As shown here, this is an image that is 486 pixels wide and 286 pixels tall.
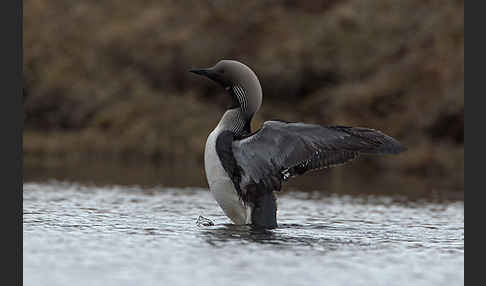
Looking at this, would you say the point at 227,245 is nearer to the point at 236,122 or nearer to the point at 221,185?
the point at 221,185

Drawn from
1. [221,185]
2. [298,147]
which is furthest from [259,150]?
[221,185]

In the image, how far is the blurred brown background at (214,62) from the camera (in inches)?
1044

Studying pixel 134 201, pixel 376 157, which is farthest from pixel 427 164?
pixel 134 201

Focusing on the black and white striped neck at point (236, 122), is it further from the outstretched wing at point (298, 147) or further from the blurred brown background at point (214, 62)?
the blurred brown background at point (214, 62)

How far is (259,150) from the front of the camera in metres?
9.97

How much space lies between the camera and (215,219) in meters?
11.4

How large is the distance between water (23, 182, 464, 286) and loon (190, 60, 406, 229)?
300 mm

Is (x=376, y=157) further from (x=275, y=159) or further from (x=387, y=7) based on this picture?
(x=275, y=159)

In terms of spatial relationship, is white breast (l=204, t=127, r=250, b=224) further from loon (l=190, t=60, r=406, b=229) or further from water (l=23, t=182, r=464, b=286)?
water (l=23, t=182, r=464, b=286)

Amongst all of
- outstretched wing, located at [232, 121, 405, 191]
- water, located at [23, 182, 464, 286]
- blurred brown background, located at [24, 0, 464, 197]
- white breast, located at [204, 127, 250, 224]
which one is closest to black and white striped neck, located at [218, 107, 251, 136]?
white breast, located at [204, 127, 250, 224]

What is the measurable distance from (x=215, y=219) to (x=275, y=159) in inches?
69.5

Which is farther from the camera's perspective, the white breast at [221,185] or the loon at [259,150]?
the white breast at [221,185]

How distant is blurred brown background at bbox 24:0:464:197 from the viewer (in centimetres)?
2652

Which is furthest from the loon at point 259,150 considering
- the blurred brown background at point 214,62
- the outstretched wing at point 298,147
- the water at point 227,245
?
the blurred brown background at point 214,62
